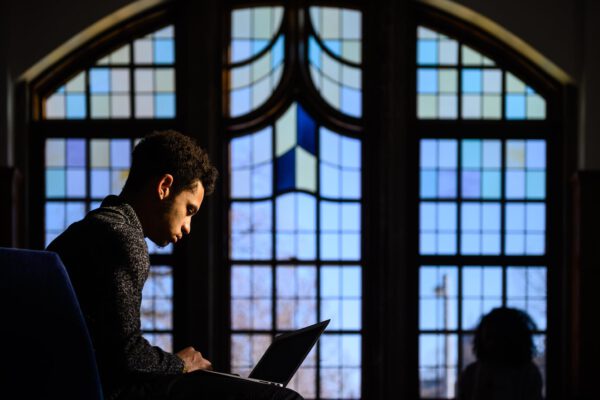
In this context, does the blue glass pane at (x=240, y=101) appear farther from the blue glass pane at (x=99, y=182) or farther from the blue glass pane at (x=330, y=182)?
the blue glass pane at (x=99, y=182)

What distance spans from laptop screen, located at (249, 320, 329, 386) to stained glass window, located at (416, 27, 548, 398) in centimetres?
413

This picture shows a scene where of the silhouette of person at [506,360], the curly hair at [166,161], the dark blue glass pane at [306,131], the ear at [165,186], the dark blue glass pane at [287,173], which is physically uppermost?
the dark blue glass pane at [306,131]

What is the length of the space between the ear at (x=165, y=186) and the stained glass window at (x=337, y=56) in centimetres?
425

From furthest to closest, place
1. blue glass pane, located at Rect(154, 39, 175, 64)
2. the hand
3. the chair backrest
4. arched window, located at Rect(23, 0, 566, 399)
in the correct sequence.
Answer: blue glass pane, located at Rect(154, 39, 175, 64) < arched window, located at Rect(23, 0, 566, 399) < the hand < the chair backrest

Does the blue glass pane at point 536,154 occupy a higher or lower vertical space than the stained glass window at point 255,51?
lower

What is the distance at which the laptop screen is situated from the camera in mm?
2590

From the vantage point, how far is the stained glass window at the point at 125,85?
6.83 meters

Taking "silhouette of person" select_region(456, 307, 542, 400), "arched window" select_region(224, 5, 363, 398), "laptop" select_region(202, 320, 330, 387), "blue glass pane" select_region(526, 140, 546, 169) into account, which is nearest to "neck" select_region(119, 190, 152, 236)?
"laptop" select_region(202, 320, 330, 387)

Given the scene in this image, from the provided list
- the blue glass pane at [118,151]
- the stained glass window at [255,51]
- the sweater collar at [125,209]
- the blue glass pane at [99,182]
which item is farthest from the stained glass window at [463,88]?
the sweater collar at [125,209]

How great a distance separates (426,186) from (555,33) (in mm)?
1434

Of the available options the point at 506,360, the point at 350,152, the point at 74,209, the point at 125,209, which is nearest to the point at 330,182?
the point at 350,152

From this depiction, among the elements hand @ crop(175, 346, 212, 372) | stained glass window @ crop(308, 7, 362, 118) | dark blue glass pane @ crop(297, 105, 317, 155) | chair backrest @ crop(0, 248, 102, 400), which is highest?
stained glass window @ crop(308, 7, 362, 118)

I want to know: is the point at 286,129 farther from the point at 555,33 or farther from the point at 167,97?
the point at 555,33

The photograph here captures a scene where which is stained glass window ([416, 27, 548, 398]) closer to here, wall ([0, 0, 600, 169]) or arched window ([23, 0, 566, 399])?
arched window ([23, 0, 566, 399])
